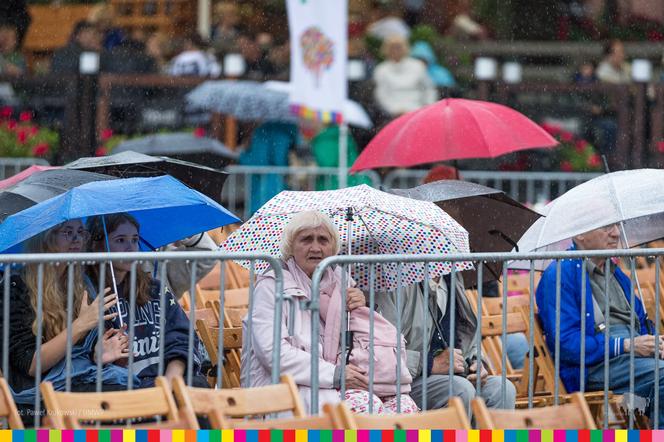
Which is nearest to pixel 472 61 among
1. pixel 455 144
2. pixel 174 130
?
pixel 174 130

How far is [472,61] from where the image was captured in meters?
19.2

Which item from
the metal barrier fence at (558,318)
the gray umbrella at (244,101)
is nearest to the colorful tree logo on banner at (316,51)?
the gray umbrella at (244,101)

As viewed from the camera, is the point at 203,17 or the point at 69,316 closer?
the point at 69,316

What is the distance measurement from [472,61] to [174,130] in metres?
3.80

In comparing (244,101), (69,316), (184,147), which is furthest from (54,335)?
(244,101)

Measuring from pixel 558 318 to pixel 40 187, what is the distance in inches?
105

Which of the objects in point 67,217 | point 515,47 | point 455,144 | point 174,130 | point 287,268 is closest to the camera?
point 67,217

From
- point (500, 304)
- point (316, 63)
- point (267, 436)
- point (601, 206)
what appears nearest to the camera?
point (267, 436)

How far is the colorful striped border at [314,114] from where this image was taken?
14664 millimetres

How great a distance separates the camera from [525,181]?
16453mm

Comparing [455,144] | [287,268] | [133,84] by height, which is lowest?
[287,268]

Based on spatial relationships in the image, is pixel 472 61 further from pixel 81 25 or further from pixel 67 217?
pixel 67 217

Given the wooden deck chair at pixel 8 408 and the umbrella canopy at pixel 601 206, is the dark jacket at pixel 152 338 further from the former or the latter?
the umbrella canopy at pixel 601 206

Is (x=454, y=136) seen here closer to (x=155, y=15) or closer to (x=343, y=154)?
(x=343, y=154)
